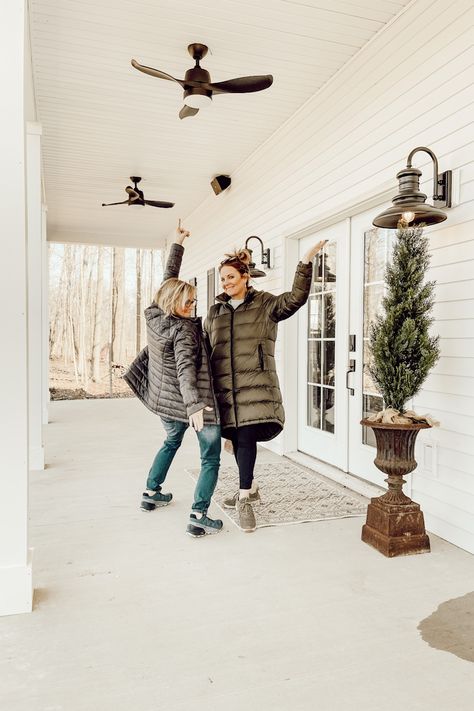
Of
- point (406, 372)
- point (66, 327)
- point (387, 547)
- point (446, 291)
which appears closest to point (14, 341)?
point (406, 372)

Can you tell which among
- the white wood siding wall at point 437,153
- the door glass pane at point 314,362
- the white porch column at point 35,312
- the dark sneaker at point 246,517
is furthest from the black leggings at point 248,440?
the white porch column at point 35,312

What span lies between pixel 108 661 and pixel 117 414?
6379 millimetres

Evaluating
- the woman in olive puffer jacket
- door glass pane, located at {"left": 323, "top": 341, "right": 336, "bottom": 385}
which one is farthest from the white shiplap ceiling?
door glass pane, located at {"left": 323, "top": 341, "right": 336, "bottom": 385}

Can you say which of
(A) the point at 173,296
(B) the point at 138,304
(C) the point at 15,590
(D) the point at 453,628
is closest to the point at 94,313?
(B) the point at 138,304

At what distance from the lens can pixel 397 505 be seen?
2.69 metres

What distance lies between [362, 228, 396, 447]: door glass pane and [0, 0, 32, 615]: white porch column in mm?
2401

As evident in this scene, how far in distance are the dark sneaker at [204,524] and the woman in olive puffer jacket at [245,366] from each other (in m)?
0.14

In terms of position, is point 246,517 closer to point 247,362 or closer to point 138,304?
point 247,362

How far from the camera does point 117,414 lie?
800 centimetres

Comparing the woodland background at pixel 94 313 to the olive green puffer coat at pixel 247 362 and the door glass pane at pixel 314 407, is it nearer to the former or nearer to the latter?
the door glass pane at pixel 314 407

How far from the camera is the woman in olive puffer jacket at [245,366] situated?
3.00 m

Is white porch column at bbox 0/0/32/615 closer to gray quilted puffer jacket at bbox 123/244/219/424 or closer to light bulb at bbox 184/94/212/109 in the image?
gray quilted puffer jacket at bbox 123/244/219/424

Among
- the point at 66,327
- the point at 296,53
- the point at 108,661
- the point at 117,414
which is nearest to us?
the point at 108,661

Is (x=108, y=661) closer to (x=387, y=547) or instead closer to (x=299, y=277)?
(x=387, y=547)
